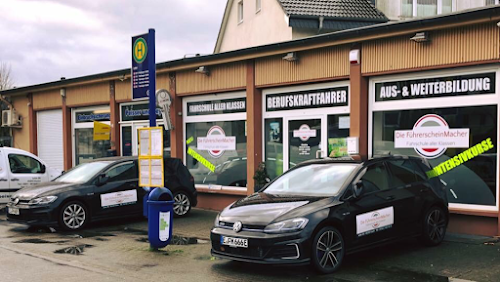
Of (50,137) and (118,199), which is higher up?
(50,137)

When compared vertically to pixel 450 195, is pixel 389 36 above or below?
above

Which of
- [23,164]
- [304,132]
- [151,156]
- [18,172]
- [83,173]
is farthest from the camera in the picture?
[23,164]

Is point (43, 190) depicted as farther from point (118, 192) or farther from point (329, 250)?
point (329, 250)

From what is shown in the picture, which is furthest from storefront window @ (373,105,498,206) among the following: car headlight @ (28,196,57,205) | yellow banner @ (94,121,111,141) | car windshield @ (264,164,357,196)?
A: yellow banner @ (94,121,111,141)

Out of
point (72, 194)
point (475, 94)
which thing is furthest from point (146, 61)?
point (475, 94)

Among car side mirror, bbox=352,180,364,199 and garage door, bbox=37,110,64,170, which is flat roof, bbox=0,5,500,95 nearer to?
car side mirror, bbox=352,180,364,199

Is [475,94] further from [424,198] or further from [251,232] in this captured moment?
[251,232]

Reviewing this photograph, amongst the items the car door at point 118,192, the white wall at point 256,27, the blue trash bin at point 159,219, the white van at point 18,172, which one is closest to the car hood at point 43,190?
the car door at point 118,192

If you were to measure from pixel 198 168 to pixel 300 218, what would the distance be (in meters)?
8.22

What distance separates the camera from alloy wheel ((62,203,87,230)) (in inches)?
431

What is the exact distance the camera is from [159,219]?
8.72 meters

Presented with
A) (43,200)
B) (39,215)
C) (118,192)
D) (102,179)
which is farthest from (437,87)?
(39,215)

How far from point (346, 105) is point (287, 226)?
5223 mm

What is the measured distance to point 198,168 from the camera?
48.9ft
